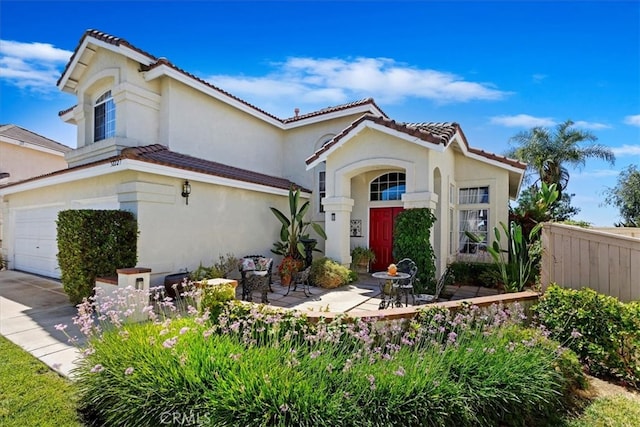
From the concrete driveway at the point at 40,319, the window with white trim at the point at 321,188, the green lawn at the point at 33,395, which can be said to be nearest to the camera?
the green lawn at the point at 33,395

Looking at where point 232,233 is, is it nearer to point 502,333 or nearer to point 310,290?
point 310,290

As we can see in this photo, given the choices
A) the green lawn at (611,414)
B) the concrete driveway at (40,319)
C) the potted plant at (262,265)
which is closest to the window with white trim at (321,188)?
the potted plant at (262,265)

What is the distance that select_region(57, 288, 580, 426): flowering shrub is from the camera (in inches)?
131

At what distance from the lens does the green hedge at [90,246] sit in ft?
26.3

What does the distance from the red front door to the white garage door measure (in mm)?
12591

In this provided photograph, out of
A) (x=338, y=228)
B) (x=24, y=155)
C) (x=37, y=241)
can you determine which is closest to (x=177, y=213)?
(x=338, y=228)

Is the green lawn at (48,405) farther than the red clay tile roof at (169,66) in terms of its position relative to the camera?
No

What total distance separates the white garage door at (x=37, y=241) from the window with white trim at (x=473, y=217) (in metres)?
16.2

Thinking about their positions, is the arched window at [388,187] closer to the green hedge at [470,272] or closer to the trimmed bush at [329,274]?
the green hedge at [470,272]

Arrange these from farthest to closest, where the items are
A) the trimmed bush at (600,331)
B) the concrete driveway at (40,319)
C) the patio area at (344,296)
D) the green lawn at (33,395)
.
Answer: the patio area at (344,296) < the concrete driveway at (40,319) < the trimmed bush at (600,331) < the green lawn at (33,395)

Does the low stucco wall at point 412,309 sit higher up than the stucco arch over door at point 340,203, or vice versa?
the stucco arch over door at point 340,203

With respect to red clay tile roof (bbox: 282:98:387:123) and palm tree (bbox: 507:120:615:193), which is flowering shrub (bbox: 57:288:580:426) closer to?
red clay tile roof (bbox: 282:98:387:123)

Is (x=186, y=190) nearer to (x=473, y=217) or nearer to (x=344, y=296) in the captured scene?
(x=344, y=296)

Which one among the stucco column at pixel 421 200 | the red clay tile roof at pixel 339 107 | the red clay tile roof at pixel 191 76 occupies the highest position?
the red clay tile roof at pixel 191 76
